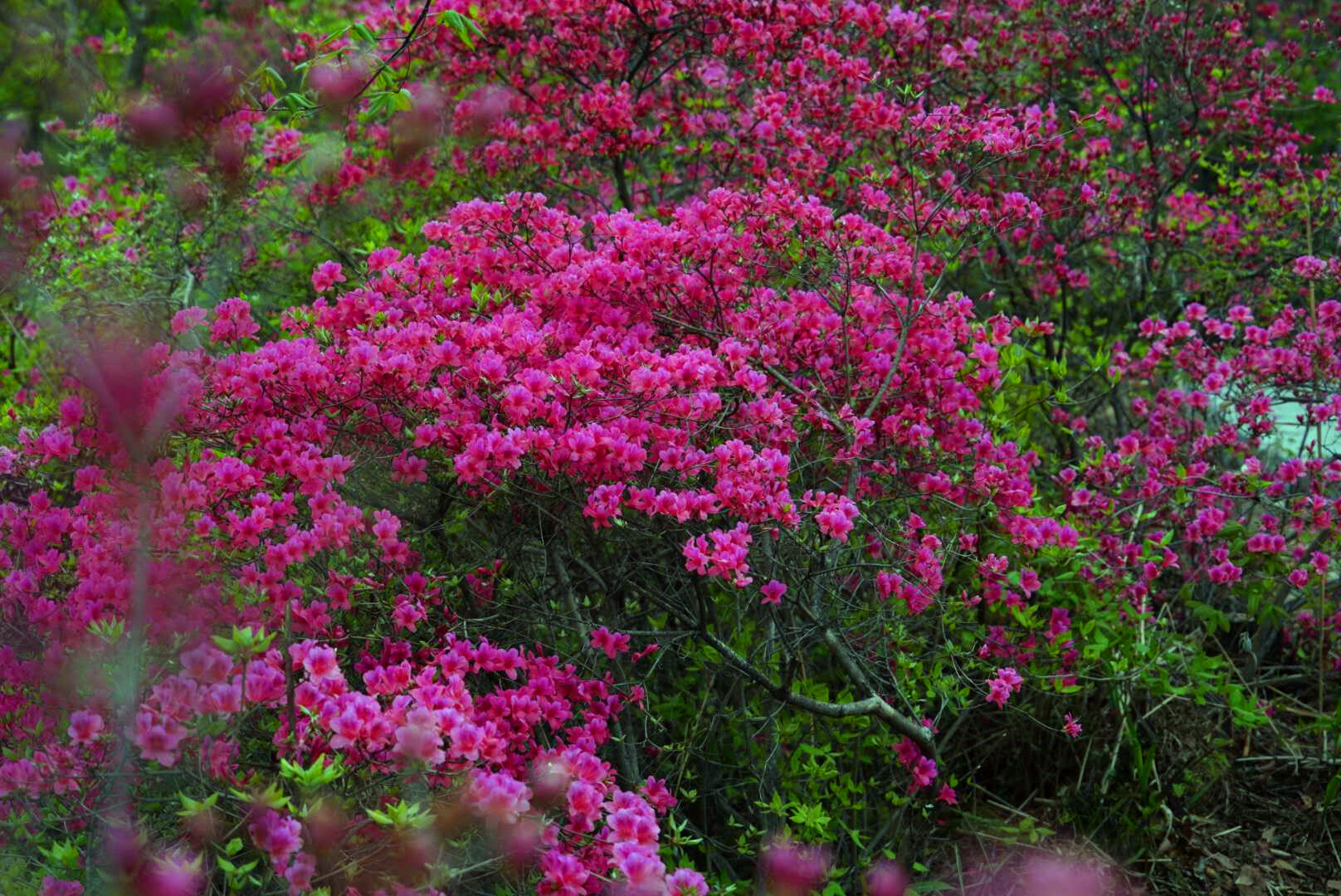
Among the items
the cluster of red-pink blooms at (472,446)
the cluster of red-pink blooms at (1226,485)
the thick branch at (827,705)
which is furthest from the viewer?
the cluster of red-pink blooms at (1226,485)

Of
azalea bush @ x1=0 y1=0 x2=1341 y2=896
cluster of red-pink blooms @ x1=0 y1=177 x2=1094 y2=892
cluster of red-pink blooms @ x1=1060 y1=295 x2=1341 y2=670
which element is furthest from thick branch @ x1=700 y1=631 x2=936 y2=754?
cluster of red-pink blooms @ x1=1060 y1=295 x2=1341 y2=670

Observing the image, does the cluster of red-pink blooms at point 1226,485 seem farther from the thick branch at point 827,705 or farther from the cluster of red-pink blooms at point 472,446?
the thick branch at point 827,705

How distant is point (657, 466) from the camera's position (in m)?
2.75

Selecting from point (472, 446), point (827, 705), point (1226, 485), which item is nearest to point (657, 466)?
point (472, 446)

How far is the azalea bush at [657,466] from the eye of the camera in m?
2.31

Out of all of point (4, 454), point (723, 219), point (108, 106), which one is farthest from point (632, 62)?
point (4, 454)

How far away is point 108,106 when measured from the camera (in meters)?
5.07

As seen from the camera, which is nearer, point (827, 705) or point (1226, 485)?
point (827, 705)

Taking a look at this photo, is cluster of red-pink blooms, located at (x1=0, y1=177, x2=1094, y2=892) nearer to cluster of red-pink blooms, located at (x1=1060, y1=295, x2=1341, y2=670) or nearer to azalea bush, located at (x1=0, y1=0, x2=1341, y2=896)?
azalea bush, located at (x1=0, y1=0, x2=1341, y2=896)

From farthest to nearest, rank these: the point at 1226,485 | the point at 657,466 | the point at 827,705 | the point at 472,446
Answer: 1. the point at 1226,485
2. the point at 827,705
3. the point at 657,466
4. the point at 472,446

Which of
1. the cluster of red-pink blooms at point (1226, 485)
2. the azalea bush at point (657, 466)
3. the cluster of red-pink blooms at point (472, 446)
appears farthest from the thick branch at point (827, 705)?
the cluster of red-pink blooms at point (1226, 485)

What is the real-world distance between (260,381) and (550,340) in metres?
0.71

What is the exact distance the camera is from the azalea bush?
2.31 m

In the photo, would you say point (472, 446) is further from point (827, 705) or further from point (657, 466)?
point (827, 705)
